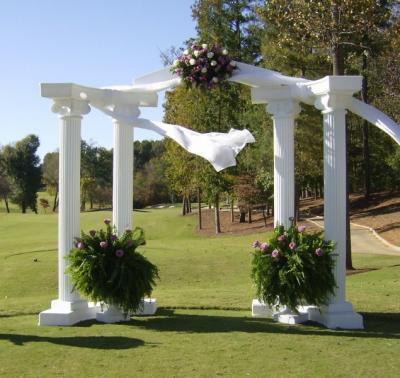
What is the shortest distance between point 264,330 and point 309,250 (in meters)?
1.38

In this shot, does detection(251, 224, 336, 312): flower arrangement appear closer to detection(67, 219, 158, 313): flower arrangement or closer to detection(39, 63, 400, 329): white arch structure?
detection(39, 63, 400, 329): white arch structure

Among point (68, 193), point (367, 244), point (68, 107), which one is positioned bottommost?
point (367, 244)

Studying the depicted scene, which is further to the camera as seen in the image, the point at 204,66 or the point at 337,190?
the point at 204,66

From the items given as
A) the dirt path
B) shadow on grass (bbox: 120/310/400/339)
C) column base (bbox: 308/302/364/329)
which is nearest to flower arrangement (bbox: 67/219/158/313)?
shadow on grass (bbox: 120/310/400/339)

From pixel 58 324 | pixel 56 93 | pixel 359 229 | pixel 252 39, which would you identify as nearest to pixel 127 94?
pixel 56 93

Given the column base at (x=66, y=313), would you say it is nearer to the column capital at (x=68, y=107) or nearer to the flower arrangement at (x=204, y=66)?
the column capital at (x=68, y=107)

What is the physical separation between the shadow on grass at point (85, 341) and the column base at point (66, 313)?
76 centimetres

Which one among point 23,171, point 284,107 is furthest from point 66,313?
point 23,171

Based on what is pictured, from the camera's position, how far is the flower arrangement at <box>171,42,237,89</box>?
957 centimetres

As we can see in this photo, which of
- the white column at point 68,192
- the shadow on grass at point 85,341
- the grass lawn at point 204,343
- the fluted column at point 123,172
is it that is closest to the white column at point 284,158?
the grass lawn at point 204,343

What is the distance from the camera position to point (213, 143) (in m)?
9.20

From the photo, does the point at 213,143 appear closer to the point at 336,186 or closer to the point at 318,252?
the point at 336,186

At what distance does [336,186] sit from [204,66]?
292 cm

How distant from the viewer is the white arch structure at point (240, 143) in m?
9.03
